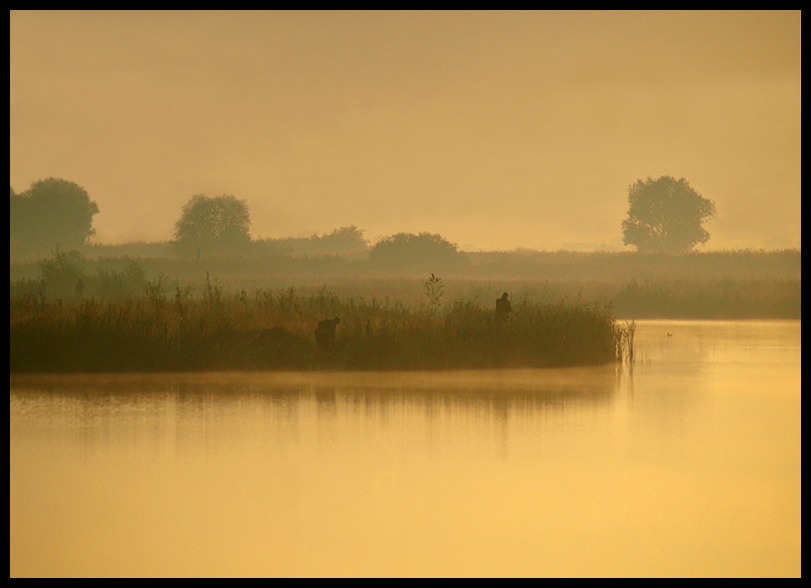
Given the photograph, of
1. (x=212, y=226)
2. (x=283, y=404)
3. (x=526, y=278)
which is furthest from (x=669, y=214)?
(x=283, y=404)

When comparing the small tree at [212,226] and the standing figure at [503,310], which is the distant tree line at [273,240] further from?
the standing figure at [503,310]

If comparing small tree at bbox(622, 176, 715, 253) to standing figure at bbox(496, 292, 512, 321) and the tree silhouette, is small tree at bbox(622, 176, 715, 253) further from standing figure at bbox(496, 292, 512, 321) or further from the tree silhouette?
standing figure at bbox(496, 292, 512, 321)

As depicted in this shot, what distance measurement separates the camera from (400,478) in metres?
8.98

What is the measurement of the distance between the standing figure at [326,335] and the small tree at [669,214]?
56949 millimetres

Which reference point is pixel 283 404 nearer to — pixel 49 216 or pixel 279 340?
pixel 279 340

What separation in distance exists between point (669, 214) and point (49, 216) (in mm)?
45749

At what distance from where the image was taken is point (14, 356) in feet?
51.9

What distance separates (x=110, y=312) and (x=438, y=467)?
33.5ft

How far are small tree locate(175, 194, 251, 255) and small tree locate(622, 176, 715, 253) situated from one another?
3014 cm

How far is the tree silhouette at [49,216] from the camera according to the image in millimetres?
66062

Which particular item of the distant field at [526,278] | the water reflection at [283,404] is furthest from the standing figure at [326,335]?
the distant field at [526,278]

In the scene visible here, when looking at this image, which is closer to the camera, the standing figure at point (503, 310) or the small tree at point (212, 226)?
the standing figure at point (503, 310)
